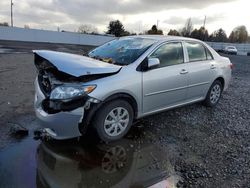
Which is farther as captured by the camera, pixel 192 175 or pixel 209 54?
pixel 209 54

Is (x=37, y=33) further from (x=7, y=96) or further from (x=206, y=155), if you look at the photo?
(x=206, y=155)

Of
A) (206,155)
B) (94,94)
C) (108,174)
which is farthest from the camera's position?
(206,155)

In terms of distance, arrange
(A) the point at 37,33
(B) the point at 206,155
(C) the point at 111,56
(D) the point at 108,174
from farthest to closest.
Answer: (A) the point at 37,33 < (C) the point at 111,56 < (B) the point at 206,155 < (D) the point at 108,174

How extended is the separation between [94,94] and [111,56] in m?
1.40

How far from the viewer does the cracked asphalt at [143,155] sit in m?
3.54

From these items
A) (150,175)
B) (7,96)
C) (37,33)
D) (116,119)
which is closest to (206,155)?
(150,175)

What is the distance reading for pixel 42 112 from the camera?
13.8ft

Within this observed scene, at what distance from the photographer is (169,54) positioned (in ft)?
17.7

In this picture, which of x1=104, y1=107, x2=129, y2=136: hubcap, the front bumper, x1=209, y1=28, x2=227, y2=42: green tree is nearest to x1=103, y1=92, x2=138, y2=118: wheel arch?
x1=104, y1=107, x2=129, y2=136: hubcap

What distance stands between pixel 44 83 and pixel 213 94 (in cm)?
407

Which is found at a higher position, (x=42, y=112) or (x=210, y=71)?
(x=210, y=71)

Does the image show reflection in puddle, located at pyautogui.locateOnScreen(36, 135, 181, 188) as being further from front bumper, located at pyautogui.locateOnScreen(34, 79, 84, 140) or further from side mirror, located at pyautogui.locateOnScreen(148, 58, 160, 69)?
side mirror, located at pyautogui.locateOnScreen(148, 58, 160, 69)

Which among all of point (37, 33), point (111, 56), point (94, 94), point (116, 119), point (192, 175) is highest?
point (37, 33)

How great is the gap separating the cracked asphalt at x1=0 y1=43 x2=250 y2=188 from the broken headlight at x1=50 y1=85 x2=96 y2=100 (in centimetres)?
75
